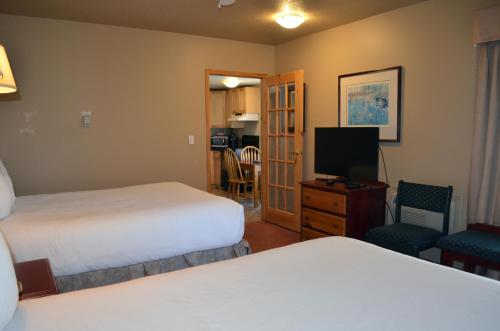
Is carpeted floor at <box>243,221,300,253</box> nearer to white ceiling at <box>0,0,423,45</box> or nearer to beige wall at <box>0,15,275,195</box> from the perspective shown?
beige wall at <box>0,15,275,195</box>

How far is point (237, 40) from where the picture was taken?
5.00 meters

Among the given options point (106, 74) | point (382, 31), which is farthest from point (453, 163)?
point (106, 74)

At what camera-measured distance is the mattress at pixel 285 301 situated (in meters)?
1.19

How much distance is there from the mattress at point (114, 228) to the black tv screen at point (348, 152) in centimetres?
137

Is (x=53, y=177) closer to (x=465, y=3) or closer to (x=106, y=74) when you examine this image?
(x=106, y=74)

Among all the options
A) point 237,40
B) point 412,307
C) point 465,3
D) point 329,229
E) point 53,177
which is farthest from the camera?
point 237,40

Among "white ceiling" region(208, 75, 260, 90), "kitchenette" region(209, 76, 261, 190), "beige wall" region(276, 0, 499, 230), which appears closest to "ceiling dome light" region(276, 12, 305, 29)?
"beige wall" region(276, 0, 499, 230)

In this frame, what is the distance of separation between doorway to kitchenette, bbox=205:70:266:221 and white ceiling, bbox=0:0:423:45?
6.93 ft

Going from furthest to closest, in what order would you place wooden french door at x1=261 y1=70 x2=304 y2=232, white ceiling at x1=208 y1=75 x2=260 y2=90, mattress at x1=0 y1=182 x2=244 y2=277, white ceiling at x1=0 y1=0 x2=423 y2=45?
1. white ceiling at x1=208 y1=75 x2=260 y2=90
2. wooden french door at x1=261 y1=70 x2=304 y2=232
3. white ceiling at x1=0 y1=0 x2=423 y2=45
4. mattress at x1=0 y1=182 x2=244 y2=277

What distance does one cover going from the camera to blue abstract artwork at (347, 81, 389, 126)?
3850 millimetres

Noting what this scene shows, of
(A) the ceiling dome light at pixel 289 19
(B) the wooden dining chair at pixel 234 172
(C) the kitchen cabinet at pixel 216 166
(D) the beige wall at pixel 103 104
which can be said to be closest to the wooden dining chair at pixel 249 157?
(B) the wooden dining chair at pixel 234 172

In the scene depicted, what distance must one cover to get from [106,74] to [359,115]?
2914 mm

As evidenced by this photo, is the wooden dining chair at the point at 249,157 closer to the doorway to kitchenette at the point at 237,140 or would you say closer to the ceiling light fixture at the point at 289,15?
the doorway to kitchenette at the point at 237,140

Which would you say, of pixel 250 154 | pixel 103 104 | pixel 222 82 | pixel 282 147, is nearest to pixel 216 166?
pixel 250 154
